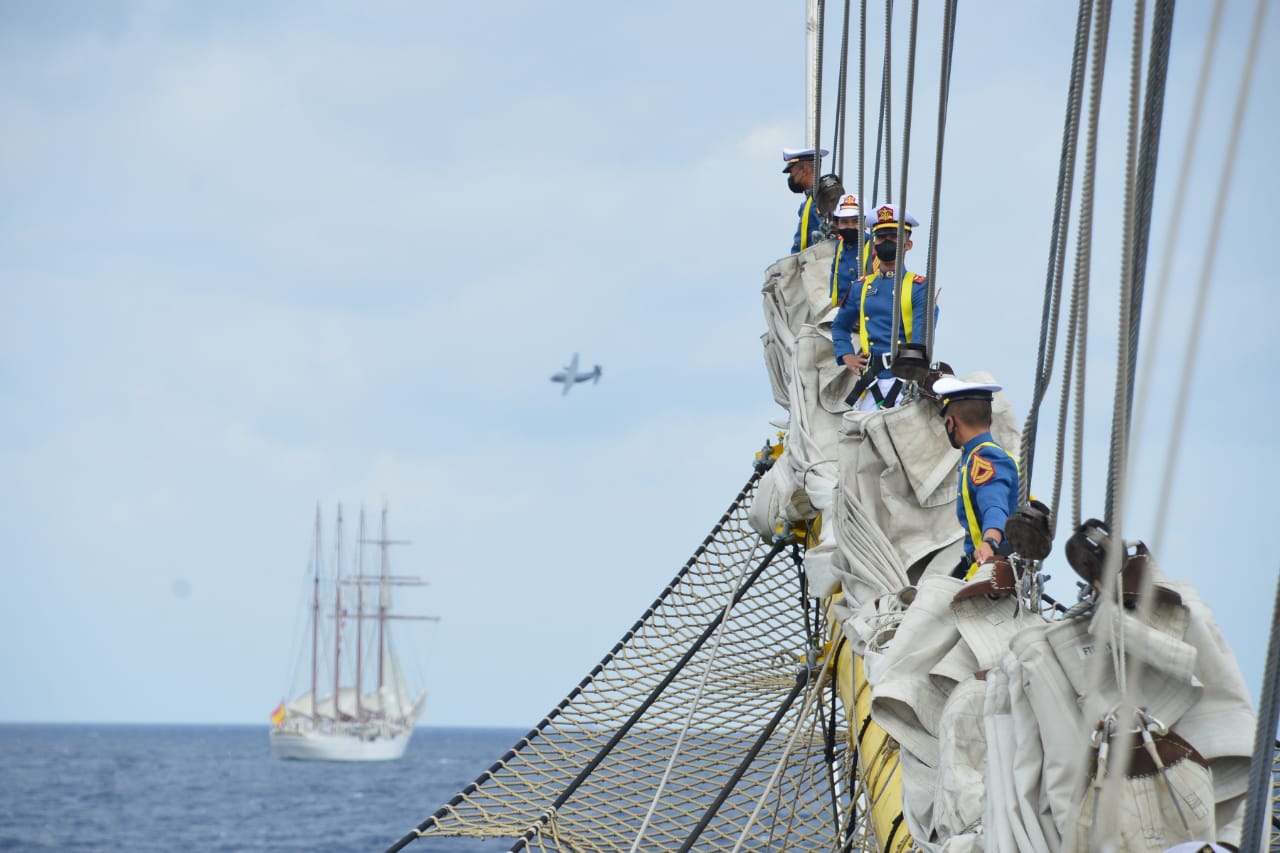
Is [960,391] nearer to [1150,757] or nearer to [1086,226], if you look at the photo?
[1086,226]

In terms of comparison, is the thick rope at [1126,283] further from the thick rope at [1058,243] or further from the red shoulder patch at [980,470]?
the red shoulder patch at [980,470]

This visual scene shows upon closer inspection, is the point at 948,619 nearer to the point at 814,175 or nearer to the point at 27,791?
the point at 814,175

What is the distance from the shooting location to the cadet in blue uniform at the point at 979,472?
3107 mm

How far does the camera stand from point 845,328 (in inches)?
209

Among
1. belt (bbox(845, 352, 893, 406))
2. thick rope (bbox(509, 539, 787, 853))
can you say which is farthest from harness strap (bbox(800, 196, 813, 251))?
belt (bbox(845, 352, 893, 406))

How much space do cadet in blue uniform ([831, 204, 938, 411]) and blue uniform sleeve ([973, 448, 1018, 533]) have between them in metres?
1.39

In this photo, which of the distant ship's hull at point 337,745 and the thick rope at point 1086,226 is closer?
the thick rope at point 1086,226

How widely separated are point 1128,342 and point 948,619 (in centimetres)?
107

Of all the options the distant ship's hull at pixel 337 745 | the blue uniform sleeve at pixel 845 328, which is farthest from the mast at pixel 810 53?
the distant ship's hull at pixel 337 745

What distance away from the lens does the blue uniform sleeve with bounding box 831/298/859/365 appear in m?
5.22

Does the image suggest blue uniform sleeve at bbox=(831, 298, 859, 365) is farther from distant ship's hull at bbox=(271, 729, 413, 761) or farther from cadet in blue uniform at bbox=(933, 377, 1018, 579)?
distant ship's hull at bbox=(271, 729, 413, 761)

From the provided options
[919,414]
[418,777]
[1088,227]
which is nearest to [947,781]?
[1088,227]

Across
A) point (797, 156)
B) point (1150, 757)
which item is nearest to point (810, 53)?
point (797, 156)

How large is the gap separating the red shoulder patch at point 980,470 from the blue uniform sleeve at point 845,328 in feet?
6.85
